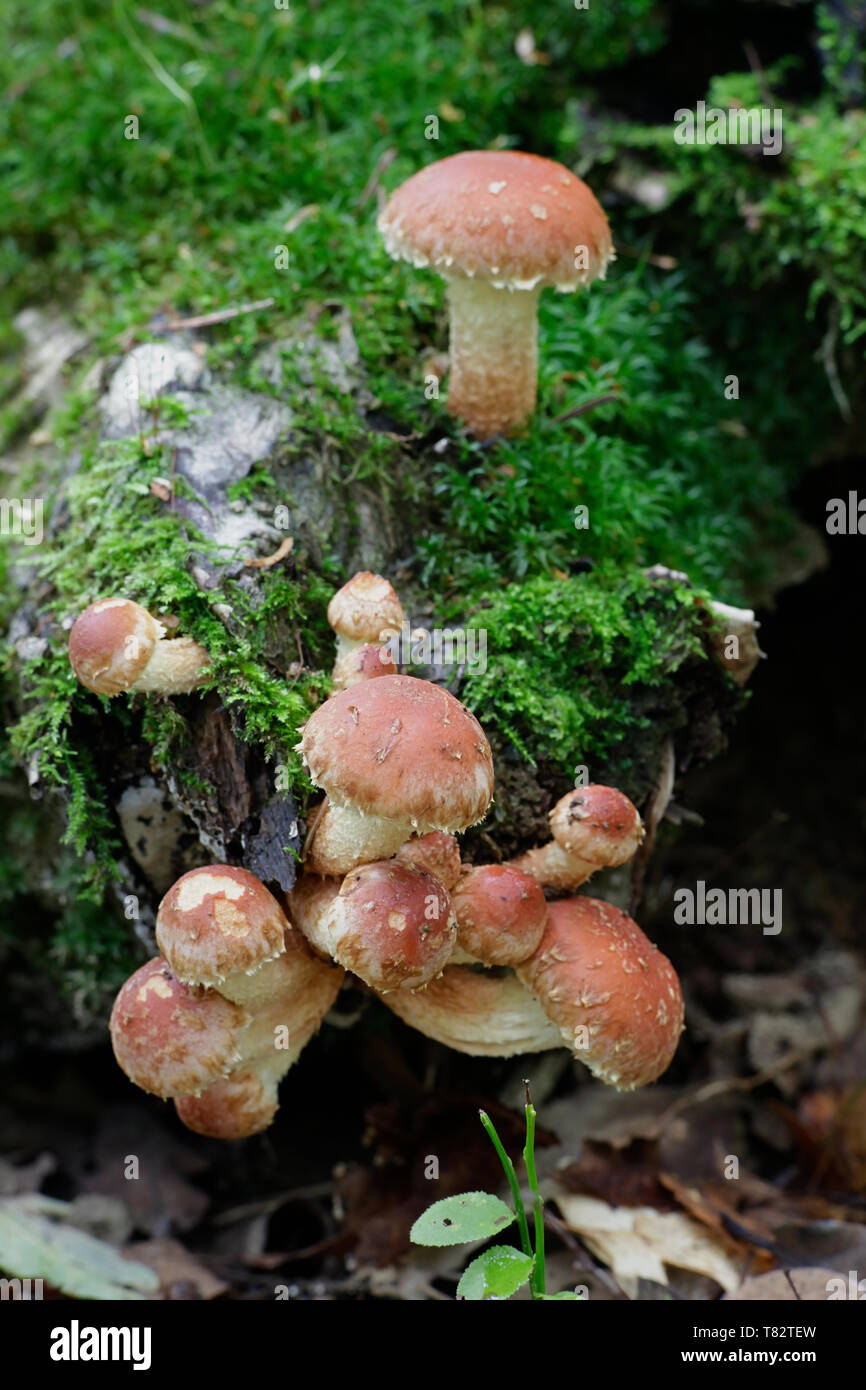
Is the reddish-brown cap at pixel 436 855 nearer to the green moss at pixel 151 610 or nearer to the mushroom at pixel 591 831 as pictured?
the mushroom at pixel 591 831

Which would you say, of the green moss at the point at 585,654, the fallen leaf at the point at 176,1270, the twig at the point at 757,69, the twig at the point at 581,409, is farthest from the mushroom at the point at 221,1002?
the twig at the point at 757,69

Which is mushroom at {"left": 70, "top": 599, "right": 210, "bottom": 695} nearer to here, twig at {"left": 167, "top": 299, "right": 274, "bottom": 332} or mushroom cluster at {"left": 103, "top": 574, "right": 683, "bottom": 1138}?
mushroom cluster at {"left": 103, "top": 574, "right": 683, "bottom": 1138}

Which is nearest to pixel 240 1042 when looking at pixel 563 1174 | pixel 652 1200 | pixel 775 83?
pixel 563 1174

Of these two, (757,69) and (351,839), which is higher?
(757,69)

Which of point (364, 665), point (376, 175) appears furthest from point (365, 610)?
point (376, 175)

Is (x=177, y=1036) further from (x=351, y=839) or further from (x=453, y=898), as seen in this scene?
(x=453, y=898)
